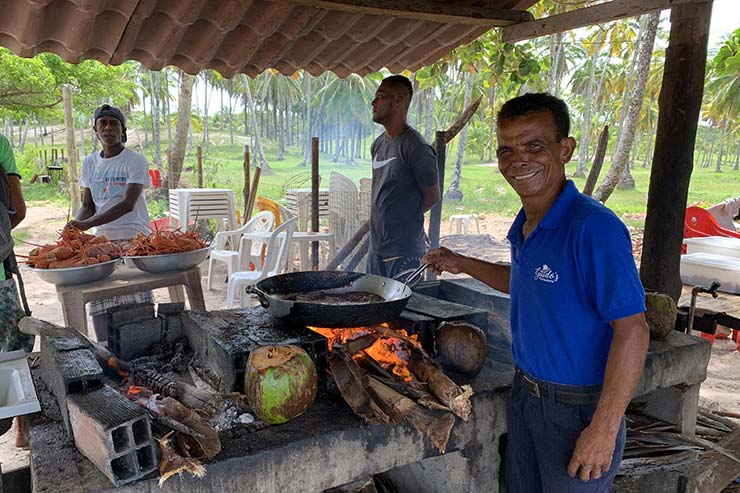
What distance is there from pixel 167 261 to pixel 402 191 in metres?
2.02

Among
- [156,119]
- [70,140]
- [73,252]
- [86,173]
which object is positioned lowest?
[73,252]

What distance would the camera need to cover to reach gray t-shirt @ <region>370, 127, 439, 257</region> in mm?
4316

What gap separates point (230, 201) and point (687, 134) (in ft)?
29.0

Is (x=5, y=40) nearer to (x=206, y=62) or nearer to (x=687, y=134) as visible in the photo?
(x=206, y=62)

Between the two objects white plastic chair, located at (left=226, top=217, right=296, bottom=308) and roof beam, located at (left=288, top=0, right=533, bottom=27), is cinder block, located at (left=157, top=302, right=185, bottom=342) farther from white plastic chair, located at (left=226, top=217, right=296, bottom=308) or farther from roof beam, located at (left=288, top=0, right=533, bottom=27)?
white plastic chair, located at (left=226, top=217, right=296, bottom=308)

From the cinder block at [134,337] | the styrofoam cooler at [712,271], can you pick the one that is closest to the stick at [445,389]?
the cinder block at [134,337]

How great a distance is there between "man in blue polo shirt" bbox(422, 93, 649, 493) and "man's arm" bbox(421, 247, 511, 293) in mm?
462

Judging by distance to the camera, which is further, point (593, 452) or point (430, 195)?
point (430, 195)

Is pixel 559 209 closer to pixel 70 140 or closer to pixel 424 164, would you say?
pixel 424 164

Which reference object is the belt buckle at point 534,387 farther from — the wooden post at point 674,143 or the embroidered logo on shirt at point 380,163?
the embroidered logo on shirt at point 380,163

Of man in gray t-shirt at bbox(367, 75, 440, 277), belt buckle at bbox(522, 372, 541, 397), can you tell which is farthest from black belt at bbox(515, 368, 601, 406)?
man in gray t-shirt at bbox(367, 75, 440, 277)

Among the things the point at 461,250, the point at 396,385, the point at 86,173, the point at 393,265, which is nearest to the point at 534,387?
the point at 396,385

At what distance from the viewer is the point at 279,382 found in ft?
6.61

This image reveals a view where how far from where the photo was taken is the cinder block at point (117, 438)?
5.34 feet
